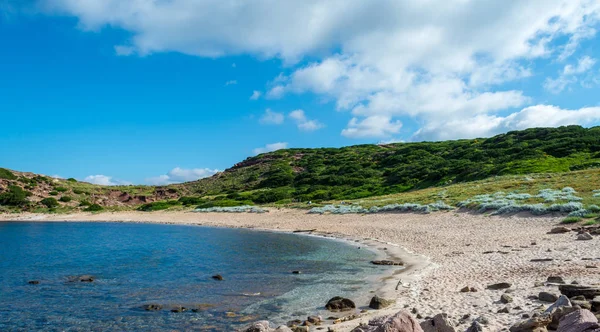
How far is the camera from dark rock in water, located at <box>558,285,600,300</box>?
29.8 feet

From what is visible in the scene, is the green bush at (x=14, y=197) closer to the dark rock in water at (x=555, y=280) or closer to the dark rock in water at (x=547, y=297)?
the dark rock in water at (x=555, y=280)

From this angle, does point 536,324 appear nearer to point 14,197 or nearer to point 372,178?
point 372,178

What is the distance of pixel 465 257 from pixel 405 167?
58.0 m

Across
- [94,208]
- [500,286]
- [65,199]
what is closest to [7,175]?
[65,199]

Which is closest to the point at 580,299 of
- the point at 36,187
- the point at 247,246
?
the point at 247,246

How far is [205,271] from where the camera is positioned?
1962 cm

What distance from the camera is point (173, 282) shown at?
1728 cm

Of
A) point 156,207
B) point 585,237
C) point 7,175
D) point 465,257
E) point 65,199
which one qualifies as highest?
point 7,175

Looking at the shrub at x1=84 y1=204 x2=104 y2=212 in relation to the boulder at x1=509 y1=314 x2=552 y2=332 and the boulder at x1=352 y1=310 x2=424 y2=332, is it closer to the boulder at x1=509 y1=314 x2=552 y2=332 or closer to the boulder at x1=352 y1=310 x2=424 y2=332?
the boulder at x1=352 y1=310 x2=424 y2=332

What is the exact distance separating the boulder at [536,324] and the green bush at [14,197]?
7383 cm

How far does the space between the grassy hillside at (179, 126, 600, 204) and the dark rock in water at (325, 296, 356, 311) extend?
44115 millimetres

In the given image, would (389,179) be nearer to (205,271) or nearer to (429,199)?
(429,199)

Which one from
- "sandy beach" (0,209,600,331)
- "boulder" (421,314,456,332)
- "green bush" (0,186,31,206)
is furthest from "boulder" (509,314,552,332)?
"green bush" (0,186,31,206)

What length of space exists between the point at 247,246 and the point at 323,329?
17893mm
